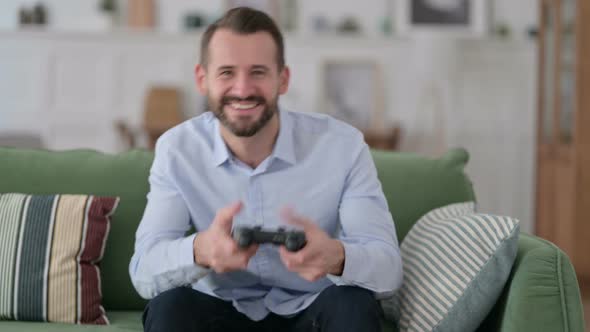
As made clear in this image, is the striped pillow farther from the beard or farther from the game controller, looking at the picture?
the game controller

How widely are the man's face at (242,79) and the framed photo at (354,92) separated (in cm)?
374

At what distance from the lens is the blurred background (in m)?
5.41

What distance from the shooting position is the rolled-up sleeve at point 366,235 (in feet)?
5.28

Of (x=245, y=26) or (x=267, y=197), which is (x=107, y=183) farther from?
(x=245, y=26)

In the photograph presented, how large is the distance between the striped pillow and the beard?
45 centimetres

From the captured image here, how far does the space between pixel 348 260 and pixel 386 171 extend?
2.04 ft

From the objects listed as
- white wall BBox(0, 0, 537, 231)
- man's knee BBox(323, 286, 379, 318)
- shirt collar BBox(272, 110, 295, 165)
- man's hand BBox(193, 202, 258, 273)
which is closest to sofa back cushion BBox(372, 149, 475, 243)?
shirt collar BBox(272, 110, 295, 165)

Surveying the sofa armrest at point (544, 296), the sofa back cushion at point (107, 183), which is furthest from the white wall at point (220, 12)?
the sofa armrest at point (544, 296)

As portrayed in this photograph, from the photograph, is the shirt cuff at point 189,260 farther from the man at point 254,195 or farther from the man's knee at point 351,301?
the man's knee at point 351,301

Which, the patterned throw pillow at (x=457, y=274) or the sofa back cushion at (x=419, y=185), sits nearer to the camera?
the patterned throw pillow at (x=457, y=274)

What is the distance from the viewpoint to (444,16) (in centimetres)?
556

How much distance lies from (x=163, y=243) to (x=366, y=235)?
1.37 ft

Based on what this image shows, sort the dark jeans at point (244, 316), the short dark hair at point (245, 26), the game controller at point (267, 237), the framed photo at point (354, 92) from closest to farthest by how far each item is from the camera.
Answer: the game controller at point (267, 237) → the dark jeans at point (244, 316) → the short dark hair at point (245, 26) → the framed photo at point (354, 92)

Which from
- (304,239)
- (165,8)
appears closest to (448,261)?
(304,239)
